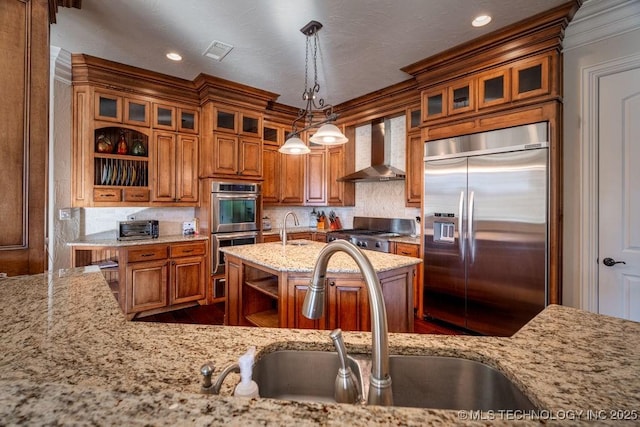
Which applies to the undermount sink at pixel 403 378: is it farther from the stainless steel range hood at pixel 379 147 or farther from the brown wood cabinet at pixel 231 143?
the stainless steel range hood at pixel 379 147

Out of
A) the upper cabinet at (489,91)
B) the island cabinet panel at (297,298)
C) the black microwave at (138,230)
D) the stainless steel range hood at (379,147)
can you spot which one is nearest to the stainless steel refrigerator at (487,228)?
the upper cabinet at (489,91)

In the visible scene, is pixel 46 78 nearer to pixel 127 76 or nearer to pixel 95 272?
pixel 95 272

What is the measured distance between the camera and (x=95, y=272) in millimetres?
1541

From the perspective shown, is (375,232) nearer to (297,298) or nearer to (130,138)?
(297,298)

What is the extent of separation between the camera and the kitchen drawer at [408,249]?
11.2ft

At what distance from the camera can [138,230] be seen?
3561mm

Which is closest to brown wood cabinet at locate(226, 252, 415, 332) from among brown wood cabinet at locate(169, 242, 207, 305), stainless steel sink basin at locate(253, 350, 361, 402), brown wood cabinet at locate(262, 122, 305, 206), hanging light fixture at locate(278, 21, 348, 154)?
hanging light fixture at locate(278, 21, 348, 154)

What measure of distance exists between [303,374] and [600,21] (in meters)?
3.25

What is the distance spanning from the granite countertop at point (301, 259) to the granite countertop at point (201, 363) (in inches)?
40.2

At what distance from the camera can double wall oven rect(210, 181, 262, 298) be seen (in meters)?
3.76

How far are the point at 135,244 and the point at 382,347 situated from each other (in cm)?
338

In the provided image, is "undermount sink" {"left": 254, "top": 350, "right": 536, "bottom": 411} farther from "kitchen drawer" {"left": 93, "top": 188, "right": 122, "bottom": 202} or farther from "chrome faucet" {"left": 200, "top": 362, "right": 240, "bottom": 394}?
"kitchen drawer" {"left": 93, "top": 188, "right": 122, "bottom": 202}

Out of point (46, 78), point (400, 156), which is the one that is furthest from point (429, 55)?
point (46, 78)

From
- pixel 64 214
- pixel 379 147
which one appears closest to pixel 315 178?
pixel 379 147
